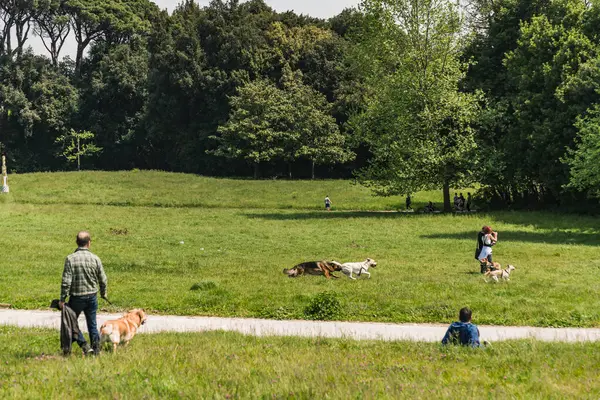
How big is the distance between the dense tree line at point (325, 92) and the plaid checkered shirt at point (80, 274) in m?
30.9

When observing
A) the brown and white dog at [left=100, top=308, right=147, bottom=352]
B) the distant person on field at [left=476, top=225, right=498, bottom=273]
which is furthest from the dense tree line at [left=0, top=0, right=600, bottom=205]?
the brown and white dog at [left=100, top=308, right=147, bottom=352]

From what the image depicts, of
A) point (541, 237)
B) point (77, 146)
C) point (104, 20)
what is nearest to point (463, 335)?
point (541, 237)

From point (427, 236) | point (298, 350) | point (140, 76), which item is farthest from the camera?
point (140, 76)

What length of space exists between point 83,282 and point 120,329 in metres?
1.13

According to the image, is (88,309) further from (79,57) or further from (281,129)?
(79,57)

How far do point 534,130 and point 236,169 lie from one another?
49660 millimetres

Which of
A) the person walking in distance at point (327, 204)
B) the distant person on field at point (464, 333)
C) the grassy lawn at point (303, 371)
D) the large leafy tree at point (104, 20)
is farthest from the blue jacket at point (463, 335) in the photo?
the large leafy tree at point (104, 20)

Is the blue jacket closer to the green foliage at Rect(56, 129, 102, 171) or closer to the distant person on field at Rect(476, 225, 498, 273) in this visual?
the distant person on field at Rect(476, 225, 498, 273)

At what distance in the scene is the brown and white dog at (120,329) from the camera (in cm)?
1056

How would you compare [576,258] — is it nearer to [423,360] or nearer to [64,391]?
[423,360]

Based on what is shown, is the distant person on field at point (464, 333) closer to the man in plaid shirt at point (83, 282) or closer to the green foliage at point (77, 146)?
the man in plaid shirt at point (83, 282)

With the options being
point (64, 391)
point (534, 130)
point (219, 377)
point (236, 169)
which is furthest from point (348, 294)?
point (236, 169)

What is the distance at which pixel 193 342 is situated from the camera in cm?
1171

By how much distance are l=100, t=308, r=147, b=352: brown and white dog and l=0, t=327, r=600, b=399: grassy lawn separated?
0.27 meters
